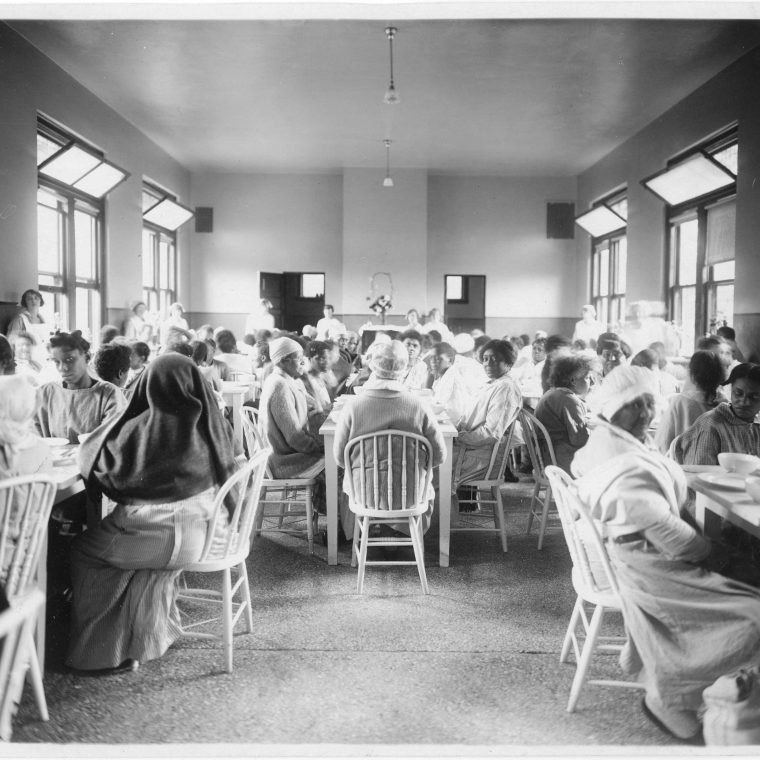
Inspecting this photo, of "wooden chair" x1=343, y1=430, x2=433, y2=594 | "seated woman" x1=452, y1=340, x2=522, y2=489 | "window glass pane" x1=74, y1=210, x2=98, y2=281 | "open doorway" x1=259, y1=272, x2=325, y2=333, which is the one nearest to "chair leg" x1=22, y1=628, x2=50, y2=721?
"wooden chair" x1=343, y1=430, x2=433, y2=594

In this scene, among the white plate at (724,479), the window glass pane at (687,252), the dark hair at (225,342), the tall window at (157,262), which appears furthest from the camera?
the tall window at (157,262)

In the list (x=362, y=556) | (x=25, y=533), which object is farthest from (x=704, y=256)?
(x=25, y=533)

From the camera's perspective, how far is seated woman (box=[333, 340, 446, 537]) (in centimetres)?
318

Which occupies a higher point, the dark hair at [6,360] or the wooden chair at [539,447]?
the dark hair at [6,360]

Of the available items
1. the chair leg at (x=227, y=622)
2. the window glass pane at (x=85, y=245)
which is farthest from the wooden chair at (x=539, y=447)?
the window glass pane at (x=85, y=245)

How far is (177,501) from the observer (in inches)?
97.7

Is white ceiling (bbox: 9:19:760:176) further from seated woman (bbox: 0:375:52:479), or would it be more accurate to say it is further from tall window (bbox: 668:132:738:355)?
seated woman (bbox: 0:375:52:479)

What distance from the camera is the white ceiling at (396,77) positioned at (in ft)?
19.6

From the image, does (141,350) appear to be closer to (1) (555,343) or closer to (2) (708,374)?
(1) (555,343)

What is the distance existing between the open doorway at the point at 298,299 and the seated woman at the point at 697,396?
10052 millimetres

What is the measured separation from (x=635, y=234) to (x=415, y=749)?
8.89 metres

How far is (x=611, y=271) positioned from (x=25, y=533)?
10598mm

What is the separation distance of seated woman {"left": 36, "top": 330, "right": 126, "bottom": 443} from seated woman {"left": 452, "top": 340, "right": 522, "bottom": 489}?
1.80 m

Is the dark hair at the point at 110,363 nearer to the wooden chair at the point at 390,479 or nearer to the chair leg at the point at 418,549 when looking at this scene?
the wooden chair at the point at 390,479
